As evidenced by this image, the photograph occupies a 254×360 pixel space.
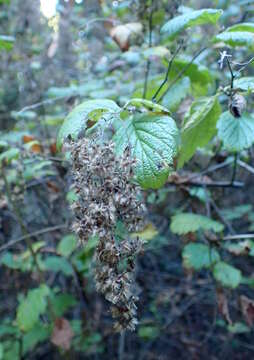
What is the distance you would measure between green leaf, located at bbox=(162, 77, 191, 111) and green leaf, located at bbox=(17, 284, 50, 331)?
1377 millimetres

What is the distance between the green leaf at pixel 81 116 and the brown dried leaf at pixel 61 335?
1647 mm

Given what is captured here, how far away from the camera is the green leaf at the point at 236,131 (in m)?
1.48

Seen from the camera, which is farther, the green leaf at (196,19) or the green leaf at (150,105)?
the green leaf at (196,19)

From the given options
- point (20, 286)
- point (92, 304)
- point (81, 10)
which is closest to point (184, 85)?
point (92, 304)

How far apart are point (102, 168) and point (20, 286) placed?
266 cm

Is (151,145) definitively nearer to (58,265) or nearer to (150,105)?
(150,105)

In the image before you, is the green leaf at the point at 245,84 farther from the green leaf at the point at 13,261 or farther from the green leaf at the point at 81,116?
the green leaf at the point at 13,261

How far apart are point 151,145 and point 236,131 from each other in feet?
1.55

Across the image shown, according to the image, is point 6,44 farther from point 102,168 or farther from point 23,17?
point 23,17

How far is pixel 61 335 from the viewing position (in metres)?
2.54

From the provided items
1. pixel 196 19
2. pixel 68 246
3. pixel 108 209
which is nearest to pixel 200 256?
pixel 68 246

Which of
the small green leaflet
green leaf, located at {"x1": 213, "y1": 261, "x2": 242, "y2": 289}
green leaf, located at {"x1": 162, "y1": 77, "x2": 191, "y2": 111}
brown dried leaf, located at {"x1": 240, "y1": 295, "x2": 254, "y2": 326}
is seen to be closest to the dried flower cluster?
green leaf, located at {"x1": 162, "y1": 77, "x2": 191, "y2": 111}

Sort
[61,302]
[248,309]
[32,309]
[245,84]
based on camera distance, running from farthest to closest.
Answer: [61,302] < [32,309] < [248,309] < [245,84]

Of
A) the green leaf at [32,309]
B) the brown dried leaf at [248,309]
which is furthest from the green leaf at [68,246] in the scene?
the brown dried leaf at [248,309]
